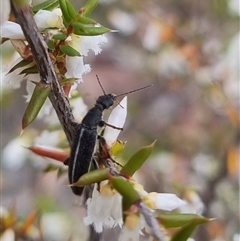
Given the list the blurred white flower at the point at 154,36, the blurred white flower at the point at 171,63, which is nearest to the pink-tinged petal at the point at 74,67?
the blurred white flower at the point at 171,63

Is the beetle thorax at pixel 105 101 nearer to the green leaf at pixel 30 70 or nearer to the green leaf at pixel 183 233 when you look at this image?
the green leaf at pixel 30 70

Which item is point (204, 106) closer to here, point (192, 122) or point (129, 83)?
point (192, 122)

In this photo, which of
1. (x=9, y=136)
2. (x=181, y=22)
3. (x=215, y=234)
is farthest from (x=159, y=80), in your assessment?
(x=215, y=234)

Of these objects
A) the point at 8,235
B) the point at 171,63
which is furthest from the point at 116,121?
the point at 171,63

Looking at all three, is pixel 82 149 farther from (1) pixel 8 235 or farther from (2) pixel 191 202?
(2) pixel 191 202

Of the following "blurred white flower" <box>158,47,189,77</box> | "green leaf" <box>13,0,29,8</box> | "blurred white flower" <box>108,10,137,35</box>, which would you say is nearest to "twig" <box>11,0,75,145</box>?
"green leaf" <box>13,0,29,8</box>

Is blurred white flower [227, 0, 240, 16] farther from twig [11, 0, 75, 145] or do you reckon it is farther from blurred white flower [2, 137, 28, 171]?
twig [11, 0, 75, 145]
